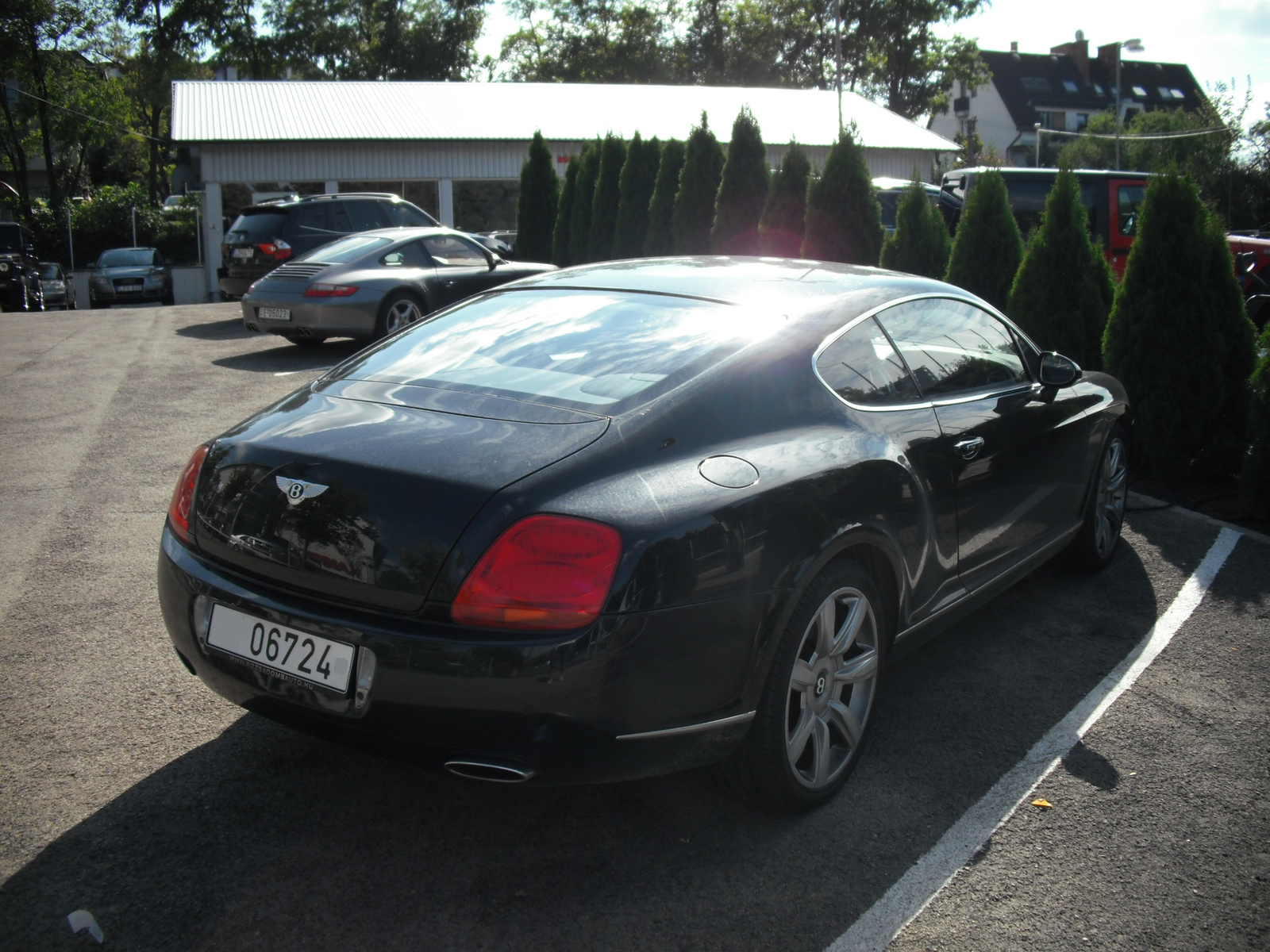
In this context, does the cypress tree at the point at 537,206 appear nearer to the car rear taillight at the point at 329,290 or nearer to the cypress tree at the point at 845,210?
the car rear taillight at the point at 329,290

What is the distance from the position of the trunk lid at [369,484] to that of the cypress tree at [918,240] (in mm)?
7489

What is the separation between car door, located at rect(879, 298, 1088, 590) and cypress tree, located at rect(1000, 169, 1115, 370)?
3427 mm

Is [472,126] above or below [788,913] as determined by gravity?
above

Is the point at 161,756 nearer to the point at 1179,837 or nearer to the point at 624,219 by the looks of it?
the point at 1179,837

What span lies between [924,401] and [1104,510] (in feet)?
6.64

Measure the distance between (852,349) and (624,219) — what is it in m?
12.7

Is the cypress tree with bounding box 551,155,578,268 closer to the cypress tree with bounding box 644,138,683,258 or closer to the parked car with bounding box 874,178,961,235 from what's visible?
the cypress tree with bounding box 644,138,683,258

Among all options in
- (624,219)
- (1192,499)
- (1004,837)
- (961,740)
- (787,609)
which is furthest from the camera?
(624,219)

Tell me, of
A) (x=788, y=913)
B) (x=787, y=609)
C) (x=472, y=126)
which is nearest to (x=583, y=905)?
(x=788, y=913)

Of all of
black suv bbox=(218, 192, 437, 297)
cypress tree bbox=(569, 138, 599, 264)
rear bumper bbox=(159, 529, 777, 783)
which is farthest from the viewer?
cypress tree bbox=(569, 138, 599, 264)

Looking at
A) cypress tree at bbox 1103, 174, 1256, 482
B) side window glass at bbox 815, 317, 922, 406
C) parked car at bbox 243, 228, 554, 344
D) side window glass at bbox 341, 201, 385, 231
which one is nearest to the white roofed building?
side window glass at bbox 341, 201, 385, 231

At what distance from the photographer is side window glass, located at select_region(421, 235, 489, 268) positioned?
12.4 m

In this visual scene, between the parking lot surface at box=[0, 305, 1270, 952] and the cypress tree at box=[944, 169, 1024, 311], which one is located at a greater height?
the cypress tree at box=[944, 169, 1024, 311]

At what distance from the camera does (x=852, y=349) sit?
346 centimetres
